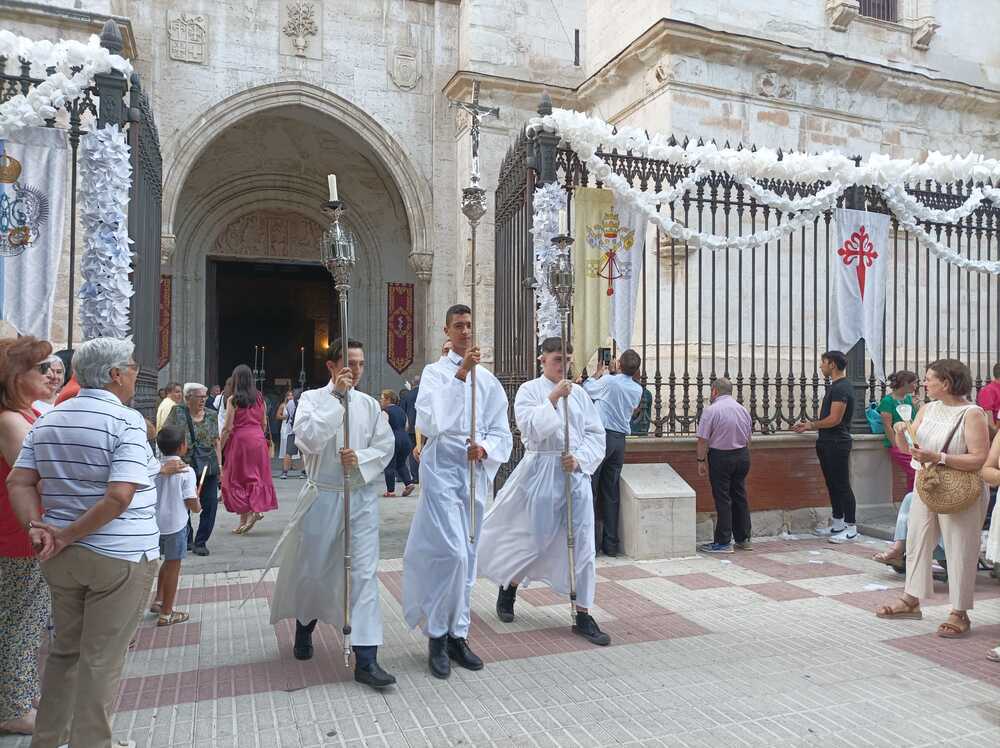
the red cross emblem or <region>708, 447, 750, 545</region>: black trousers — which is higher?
the red cross emblem

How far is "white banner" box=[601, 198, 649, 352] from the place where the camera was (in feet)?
24.7

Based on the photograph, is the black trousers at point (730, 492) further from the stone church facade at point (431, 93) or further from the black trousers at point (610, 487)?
the stone church facade at point (431, 93)

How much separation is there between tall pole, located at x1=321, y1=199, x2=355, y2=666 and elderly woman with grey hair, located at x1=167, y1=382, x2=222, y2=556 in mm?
3295

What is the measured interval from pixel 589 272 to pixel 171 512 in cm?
439

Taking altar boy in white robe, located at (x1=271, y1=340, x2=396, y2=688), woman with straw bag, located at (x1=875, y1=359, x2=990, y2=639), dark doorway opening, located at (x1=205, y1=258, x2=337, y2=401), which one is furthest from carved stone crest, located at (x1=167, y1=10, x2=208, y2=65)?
woman with straw bag, located at (x1=875, y1=359, x2=990, y2=639)

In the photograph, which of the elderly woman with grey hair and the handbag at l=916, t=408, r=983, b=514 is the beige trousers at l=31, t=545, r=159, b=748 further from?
the handbag at l=916, t=408, r=983, b=514

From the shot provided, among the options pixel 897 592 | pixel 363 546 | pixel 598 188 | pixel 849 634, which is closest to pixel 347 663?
pixel 363 546

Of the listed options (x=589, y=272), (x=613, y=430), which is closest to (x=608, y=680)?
(x=613, y=430)

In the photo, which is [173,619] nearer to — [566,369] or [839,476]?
[566,369]

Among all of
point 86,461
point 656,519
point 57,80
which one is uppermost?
point 57,80

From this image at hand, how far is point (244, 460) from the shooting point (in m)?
7.64

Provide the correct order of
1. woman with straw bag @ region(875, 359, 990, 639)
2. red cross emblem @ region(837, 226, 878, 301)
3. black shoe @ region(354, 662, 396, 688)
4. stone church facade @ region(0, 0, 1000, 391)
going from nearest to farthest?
1. black shoe @ region(354, 662, 396, 688)
2. woman with straw bag @ region(875, 359, 990, 639)
3. red cross emblem @ region(837, 226, 878, 301)
4. stone church facade @ region(0, 0, 1000, 391)

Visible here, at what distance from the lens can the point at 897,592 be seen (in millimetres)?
5688

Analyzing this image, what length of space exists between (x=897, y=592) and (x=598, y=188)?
14.2ft
